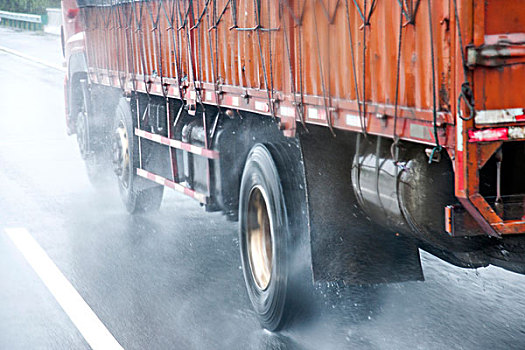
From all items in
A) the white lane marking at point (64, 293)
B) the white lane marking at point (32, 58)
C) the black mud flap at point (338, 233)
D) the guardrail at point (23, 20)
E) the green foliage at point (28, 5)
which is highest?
the green foliage at point (28, 5)

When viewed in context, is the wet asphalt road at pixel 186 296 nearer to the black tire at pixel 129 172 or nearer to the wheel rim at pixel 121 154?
the black tire at pixel 129 172

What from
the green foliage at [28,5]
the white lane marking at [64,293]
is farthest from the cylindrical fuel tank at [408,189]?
the green foliage at [28,5]

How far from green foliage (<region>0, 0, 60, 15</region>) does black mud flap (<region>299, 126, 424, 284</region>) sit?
51.6 metres

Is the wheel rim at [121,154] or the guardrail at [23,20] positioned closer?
the wheel rim at [121,154]

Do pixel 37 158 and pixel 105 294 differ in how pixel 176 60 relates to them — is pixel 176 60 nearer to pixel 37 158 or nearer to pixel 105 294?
pixel 105 294

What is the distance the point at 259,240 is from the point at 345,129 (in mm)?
2008

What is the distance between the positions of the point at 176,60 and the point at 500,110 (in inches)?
211

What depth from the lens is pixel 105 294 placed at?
8.06 meters

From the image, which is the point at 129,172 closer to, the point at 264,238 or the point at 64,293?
the point at 64,293

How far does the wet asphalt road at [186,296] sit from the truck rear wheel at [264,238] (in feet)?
0.64

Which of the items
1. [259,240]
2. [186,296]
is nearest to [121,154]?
[186,296]

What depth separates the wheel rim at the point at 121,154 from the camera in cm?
1192

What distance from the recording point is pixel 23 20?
53.3 m

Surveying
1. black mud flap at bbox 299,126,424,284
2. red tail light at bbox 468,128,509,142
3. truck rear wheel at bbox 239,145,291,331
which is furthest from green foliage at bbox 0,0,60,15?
red tail light at bbox 468,128,509,142
